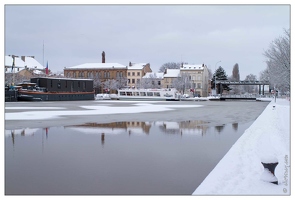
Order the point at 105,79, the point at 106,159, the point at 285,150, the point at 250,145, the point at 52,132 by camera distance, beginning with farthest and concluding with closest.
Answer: the point at 105,79 → the point at 52,132 → the point at 250,145 → the point at 285,150 → the point at 106,159

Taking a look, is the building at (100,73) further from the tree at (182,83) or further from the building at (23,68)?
the tree at (182,83)

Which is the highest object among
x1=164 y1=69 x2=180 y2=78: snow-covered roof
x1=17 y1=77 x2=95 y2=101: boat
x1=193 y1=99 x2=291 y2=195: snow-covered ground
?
x1=164 y1=69 x2=180 y2=78: snow-covered roof

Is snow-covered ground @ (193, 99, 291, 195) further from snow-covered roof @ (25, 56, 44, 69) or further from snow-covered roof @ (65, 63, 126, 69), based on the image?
snow-covered roof @ (25, 56, 44, 69)

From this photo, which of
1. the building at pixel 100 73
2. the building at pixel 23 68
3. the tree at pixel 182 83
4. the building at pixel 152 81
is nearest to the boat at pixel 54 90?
the building at pixel 23 68

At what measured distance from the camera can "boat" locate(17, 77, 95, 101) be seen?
5870 centimetres

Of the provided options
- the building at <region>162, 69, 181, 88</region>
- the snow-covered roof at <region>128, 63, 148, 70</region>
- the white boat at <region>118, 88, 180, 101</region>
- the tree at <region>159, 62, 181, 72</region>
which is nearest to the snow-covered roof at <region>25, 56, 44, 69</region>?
the snow-covered roof at <region>128, 63, 148, 70</region>

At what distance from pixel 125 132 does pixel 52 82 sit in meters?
52.8

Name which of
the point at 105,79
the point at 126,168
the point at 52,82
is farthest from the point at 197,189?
the point at 105,79

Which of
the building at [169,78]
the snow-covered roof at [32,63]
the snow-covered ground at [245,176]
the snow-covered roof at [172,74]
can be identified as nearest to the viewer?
the snow-covered ground at [245,176]

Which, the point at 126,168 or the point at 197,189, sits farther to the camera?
the point at 126,168

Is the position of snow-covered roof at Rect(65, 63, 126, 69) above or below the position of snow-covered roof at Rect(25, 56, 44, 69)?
below

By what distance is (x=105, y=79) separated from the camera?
341 feet

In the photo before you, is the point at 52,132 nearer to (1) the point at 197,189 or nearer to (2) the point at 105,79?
(1) the point at 197,189

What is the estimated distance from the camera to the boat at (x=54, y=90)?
58.7m
